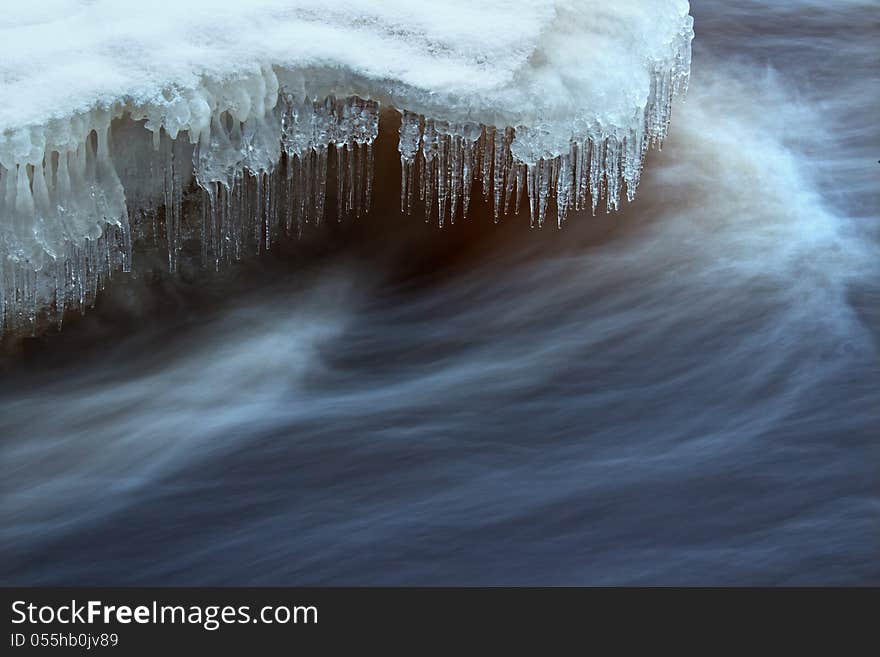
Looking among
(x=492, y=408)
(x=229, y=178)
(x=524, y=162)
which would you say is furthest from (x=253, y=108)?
(x=492, y=408)

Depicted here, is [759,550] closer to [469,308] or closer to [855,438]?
[855,438]

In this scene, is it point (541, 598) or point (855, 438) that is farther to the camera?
point (855, 438)

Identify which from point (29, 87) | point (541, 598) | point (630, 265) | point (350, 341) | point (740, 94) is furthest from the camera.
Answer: point (740, 94)

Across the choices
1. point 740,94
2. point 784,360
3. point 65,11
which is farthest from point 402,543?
point 740,94

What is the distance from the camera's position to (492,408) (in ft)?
14.4

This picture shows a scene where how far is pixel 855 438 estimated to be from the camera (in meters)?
4.24

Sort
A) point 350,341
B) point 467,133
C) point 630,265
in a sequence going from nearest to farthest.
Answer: point 467,133 < point 350,341 < point 630,265

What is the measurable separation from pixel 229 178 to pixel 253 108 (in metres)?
0.25

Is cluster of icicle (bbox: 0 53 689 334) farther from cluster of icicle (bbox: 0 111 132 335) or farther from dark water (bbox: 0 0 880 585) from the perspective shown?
dark water (bbox: 0 0 880 585)

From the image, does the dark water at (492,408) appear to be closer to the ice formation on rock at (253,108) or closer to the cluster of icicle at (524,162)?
the cluster of icicle at (524,162)

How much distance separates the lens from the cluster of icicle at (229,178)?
4.18 m

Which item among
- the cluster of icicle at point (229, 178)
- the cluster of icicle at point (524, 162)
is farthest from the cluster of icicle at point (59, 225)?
the cluster of icicle at point (524, 162)

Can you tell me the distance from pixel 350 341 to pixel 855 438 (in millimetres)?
1751

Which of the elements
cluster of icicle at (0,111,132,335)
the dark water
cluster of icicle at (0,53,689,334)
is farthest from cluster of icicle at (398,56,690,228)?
cluster of icicle at (0,111,132,335)
